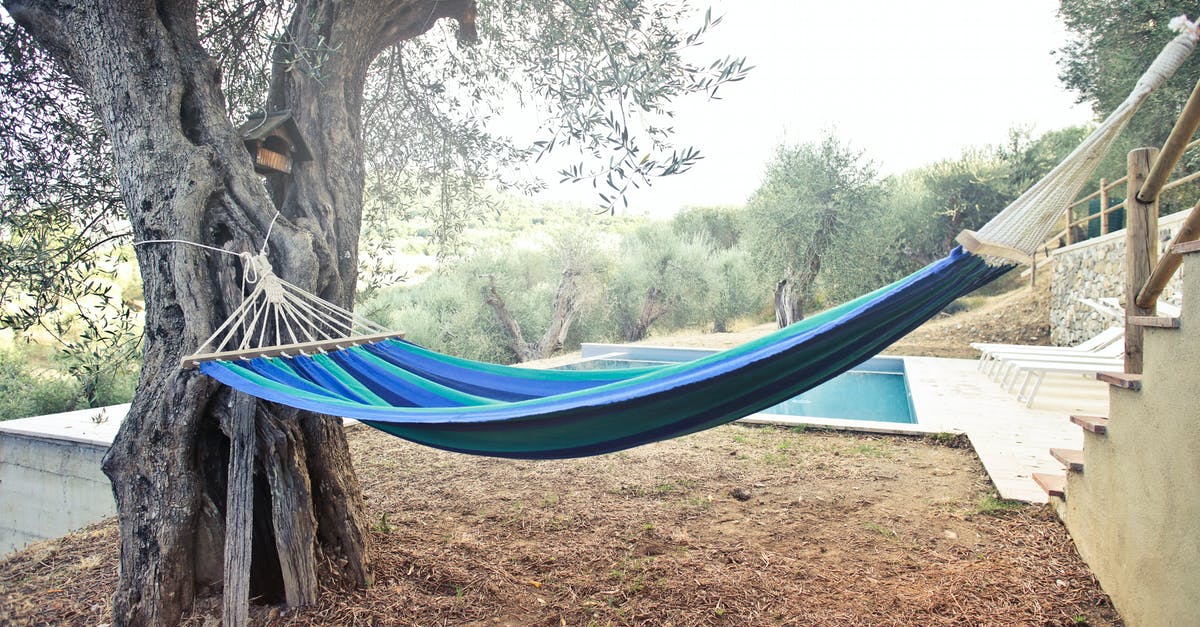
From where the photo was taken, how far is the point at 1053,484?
2.38 m

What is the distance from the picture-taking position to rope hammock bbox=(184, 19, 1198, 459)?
145 cm

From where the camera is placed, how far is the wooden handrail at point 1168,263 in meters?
1.47

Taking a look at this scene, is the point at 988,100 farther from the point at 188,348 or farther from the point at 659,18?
the point at 188,348

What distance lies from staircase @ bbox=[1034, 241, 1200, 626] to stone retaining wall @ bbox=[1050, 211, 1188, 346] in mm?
4150

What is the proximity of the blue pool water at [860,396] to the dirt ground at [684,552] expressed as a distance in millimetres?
2199

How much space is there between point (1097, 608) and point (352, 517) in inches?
84.4

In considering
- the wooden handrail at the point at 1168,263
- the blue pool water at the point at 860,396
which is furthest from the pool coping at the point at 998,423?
the wooden handrail at the point at 1168,263

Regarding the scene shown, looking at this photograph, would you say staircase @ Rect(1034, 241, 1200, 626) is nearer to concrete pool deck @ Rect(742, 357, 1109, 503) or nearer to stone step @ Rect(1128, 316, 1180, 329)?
stone step @ Rect(1128, 316, 1180, 329)

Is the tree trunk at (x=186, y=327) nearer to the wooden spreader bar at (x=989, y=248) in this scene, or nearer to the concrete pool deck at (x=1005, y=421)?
the wooden spreader bar at (x=989, y=248)

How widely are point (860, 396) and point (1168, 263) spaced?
5.00 m

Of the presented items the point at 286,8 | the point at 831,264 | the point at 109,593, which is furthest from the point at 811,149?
the point at 109,593

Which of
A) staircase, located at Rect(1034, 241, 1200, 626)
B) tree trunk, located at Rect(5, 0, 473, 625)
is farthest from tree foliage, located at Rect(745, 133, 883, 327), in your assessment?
tree trunk, located at Rect(5, 0, 473, 625)

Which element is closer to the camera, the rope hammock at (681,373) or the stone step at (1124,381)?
the rope hammock at (681,373)

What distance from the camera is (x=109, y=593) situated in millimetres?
2102
